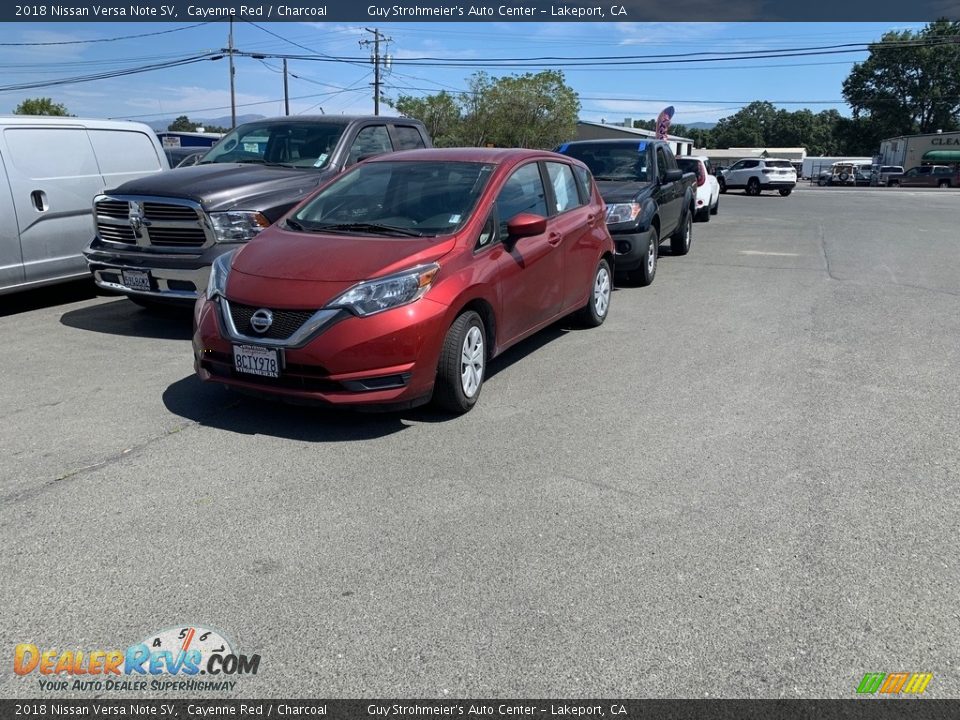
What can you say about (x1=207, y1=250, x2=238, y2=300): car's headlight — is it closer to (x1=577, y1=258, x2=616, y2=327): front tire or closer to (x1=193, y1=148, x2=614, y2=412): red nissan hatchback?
(x1=193, y1=148, x2=614, y2=412): red nissan hatchback

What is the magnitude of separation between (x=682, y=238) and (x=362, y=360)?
9.84m

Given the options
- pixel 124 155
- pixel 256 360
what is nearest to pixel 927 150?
pixel 124 155

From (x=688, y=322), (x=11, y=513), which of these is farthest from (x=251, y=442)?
(x=688, y=322)

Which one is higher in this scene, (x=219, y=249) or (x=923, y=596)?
(x=219, y=249)

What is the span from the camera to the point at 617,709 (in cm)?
263

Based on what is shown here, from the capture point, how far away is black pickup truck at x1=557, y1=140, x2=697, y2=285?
32.6 feet

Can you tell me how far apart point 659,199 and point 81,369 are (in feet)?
24.3

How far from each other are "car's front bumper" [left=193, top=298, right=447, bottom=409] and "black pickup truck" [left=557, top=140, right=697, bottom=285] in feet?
17.9

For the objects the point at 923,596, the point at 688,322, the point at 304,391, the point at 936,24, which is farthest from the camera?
the point at 936,24

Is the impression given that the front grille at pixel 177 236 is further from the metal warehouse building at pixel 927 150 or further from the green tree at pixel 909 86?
the green tree at pixel 909 86

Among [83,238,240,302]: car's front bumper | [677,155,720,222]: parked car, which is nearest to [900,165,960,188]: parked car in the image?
[677,155,720,222]: parked car

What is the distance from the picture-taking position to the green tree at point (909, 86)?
3804 inches

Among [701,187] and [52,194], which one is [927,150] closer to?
[701,187]

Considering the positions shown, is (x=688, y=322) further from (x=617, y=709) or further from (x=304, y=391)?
(x=617, y=709)
